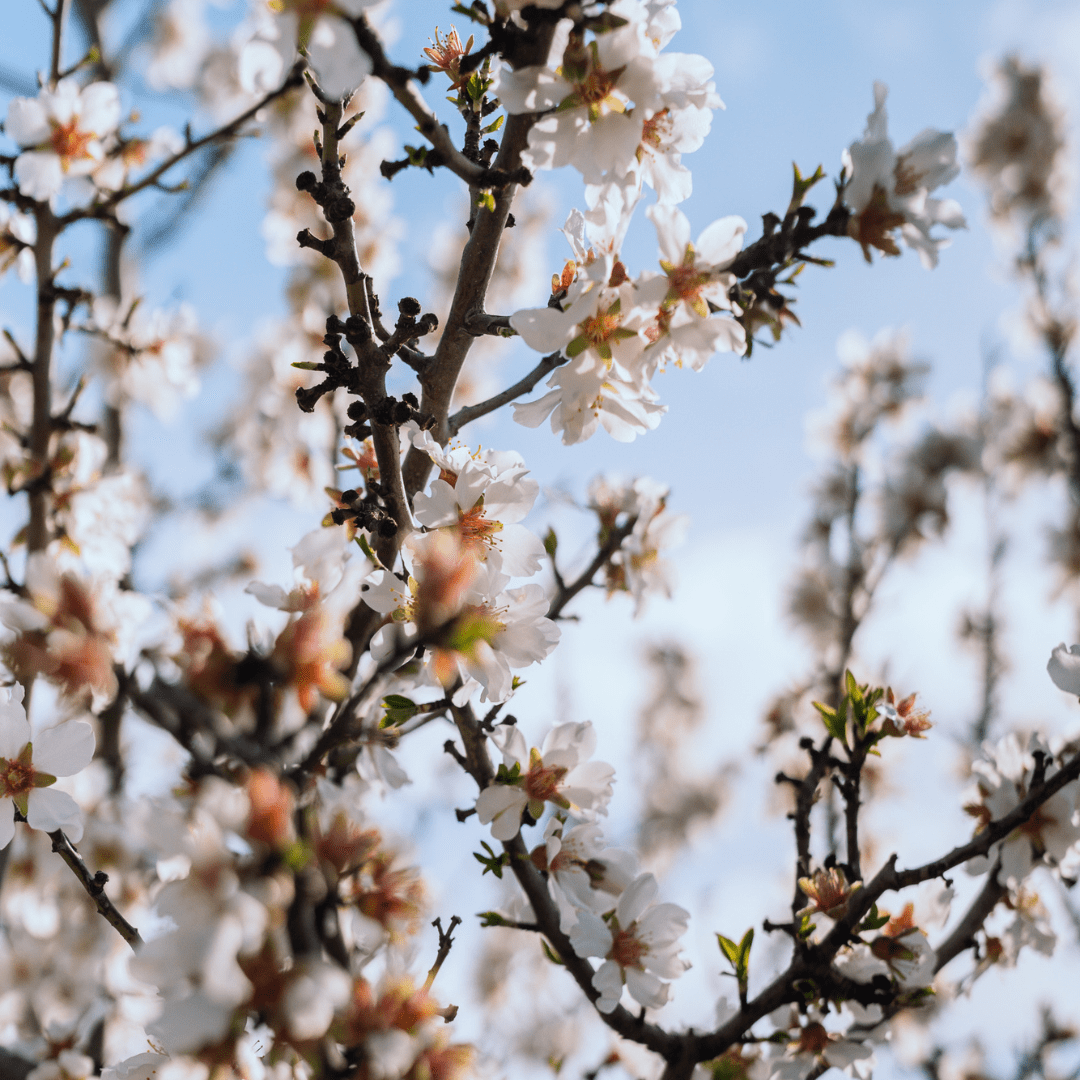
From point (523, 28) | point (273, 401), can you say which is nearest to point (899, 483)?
point (273, 401)

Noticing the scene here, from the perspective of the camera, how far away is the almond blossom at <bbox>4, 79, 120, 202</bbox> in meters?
2.35

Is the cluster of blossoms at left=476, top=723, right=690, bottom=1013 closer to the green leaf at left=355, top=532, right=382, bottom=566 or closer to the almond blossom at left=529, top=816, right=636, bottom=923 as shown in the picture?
the almond blossom at left=529, top=816, right=636, bottom=923

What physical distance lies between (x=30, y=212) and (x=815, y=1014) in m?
3.11

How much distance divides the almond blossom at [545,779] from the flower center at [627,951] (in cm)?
23

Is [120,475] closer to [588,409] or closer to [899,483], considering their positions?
[588,409]

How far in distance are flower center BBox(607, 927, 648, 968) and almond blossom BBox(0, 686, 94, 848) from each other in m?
0.98

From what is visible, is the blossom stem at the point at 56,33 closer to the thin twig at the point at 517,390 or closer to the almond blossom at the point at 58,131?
the almond blossom at the point at 58,131

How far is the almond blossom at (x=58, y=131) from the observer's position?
2.35m

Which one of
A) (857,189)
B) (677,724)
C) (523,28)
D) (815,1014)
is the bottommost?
(815,1014)

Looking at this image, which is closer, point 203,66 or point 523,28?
point 523,28

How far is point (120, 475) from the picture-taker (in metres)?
2.81

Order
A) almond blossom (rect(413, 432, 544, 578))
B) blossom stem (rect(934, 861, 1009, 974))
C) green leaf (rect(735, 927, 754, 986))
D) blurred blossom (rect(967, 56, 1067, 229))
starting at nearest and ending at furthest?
almond blossom (rect(413, 432, 544, 578)) → green leaf (rect(735, 927, 754, 986)) → blossom stem (rect(934, 861, 1009, 974)) → blurred blossom (rect(967, 56, 1067, 229))

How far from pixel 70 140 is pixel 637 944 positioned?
2656 mm

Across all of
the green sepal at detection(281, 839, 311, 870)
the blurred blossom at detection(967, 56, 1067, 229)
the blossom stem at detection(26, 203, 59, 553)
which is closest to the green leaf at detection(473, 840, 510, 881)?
the green sepal at detection(281, 839, 311, 870)
